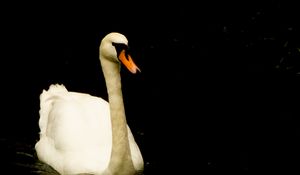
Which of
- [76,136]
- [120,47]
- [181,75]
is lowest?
[76,136]

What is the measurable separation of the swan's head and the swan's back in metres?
1.11

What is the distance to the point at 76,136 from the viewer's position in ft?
28.0

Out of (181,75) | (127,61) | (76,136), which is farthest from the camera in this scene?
(181,75)

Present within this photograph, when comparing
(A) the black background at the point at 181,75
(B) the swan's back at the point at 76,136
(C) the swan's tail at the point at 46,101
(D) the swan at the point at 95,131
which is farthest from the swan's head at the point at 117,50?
(C) the swan's tail at the point at 46,101

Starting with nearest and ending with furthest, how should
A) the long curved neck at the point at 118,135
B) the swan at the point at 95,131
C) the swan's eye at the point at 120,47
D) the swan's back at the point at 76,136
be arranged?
the swan's eye at the point at 120,47
the swan at the point at 95,131
the long curved neck at the point at 118,135
the swan's back at the point at 76,136

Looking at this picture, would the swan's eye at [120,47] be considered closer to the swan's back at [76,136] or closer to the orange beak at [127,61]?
the orange beak at [127,61]

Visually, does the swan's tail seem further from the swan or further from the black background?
the black background

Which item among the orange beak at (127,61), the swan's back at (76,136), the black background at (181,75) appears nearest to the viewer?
the orange beak at (127,61)

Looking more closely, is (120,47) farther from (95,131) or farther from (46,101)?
(46,101)

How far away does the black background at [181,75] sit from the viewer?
9.56 metres

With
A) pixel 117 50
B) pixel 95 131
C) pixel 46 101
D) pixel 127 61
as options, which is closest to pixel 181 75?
pixel 46 101

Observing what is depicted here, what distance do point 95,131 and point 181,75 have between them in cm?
429

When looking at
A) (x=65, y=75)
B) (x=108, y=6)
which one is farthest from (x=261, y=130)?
(x=108, y=6)

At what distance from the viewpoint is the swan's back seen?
8.20 metres
